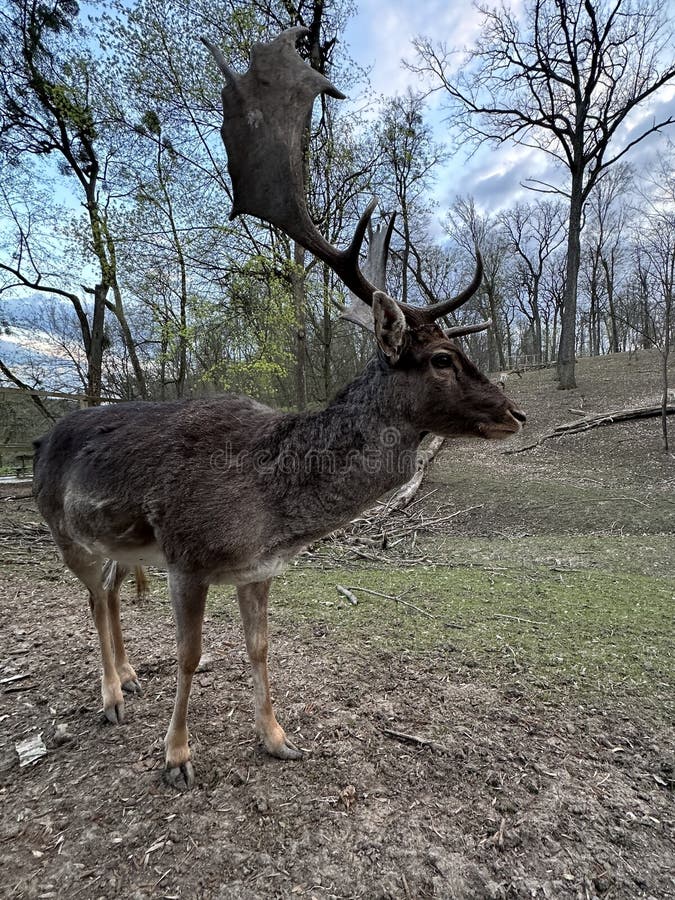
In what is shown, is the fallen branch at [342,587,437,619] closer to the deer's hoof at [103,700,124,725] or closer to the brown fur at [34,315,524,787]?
the brown fur at [34,315,524,787]

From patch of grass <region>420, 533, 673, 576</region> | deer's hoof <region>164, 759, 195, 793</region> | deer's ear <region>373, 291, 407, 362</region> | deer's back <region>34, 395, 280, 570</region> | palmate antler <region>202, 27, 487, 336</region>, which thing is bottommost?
patch of grass <region>420, 533, 673, 576</region>

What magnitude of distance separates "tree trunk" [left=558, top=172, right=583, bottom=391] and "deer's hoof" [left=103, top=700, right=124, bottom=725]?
21703 mm

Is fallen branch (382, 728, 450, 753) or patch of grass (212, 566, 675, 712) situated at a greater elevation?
fallen branch (382, 728, 450, 753)

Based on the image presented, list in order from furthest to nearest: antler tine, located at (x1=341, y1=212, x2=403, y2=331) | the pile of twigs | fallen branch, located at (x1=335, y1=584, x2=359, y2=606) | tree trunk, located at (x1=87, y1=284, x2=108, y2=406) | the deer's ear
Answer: tree trunk, located at (x1=87, y1=284, x2=108, y2=406) < the pile of twigs < fallen branch, located at (x1=335, y1=584, x2=359, y2=606) < antler tine, located at (x1=341, y1=212, x2=403, y2=331) < the deer's ear

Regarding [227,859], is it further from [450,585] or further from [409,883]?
[450,585]

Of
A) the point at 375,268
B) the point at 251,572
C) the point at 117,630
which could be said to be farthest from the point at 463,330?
the point at 117,630

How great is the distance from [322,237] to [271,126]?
3.14 ft

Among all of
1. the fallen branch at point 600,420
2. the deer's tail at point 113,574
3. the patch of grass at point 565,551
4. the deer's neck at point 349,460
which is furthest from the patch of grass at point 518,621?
the fallen branch at point 600,420

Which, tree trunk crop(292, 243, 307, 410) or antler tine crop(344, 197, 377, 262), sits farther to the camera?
tree trunk crop(292, 243, 307, 410)

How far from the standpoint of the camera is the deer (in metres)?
2.24

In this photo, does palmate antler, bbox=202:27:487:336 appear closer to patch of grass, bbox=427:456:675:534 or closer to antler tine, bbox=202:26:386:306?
antler tine, bbox=202:26:386:306

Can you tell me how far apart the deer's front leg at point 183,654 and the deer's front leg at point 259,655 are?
34 cm

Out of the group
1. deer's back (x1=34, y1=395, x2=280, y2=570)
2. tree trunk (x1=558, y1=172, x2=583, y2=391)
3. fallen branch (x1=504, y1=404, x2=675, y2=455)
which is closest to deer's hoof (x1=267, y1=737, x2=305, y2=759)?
deer's back (x1=34, y1=395, x2=280, y2=570)

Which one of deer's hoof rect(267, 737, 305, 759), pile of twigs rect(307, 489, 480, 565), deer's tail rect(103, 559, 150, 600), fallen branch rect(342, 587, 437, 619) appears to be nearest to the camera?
deer's hoof rect(267, 737, 305, 759)
